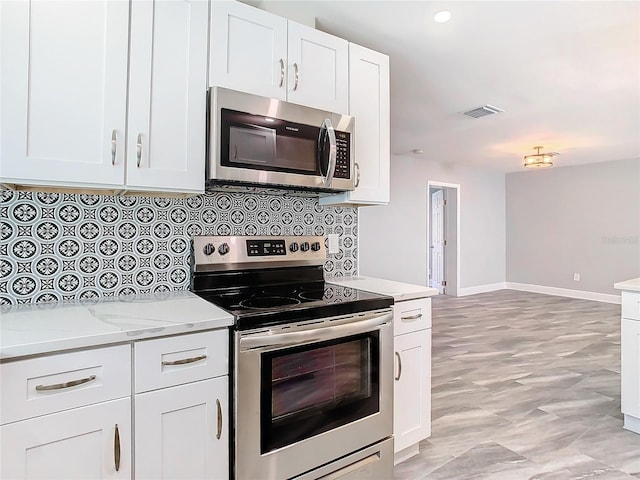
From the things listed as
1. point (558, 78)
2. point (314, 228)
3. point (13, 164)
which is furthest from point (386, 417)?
point (558, 78)

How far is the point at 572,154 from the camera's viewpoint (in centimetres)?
607

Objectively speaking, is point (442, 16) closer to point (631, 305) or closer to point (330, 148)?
point (330, 148)

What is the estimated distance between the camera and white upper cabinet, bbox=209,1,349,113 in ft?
5.97

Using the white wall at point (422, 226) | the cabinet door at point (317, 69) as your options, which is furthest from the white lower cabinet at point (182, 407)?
the white wall at point (422, 226)

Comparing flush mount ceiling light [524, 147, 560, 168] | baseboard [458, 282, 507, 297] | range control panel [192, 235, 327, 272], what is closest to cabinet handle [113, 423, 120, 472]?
range control panel [192, 235, 327, 272]

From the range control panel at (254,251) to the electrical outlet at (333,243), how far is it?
4.7 inches

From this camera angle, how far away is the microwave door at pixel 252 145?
1.78m

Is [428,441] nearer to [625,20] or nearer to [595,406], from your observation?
[595,406]

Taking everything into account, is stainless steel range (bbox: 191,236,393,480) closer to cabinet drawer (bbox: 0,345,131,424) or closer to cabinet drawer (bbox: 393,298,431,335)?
cabinet drawer (bbox: 393,298,431,335)

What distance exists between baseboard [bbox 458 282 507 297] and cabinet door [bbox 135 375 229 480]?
6685mm

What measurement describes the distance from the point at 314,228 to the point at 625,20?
7.33ft

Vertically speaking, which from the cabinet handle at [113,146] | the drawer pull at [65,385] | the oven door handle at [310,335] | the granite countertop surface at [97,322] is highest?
the cabinet handle at [113,146]

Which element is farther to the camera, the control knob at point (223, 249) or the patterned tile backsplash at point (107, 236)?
the control knob at point (223, 249)

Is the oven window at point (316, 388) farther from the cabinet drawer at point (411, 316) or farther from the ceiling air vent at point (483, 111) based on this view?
the ceiling air vent at point (483, 111)
